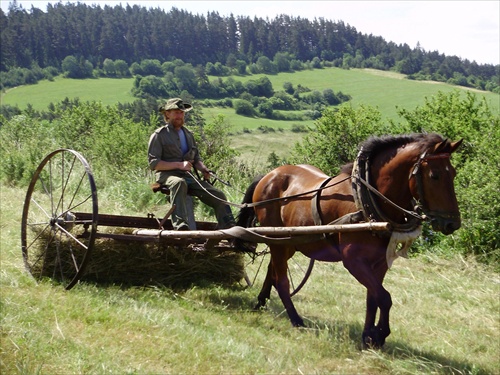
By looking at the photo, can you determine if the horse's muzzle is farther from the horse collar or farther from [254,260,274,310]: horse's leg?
[254,260,274,310]: horse's leg

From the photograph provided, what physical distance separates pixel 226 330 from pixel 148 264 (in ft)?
5.70

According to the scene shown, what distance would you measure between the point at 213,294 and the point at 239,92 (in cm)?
8655

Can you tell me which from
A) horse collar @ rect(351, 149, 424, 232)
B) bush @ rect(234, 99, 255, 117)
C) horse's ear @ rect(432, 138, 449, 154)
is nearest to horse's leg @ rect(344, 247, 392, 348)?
horse collar @ rect(351, 149, 424, 232)

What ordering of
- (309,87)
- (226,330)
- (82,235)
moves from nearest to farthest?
(226,330) < (82,235) < (309,87)

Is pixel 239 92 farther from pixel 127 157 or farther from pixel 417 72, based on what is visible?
pixel 127 157

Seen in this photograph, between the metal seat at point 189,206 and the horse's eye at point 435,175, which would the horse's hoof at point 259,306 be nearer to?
the metal seat at point 189,206

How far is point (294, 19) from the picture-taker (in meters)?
146

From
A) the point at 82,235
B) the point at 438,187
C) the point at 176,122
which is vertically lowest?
the point at 82,235

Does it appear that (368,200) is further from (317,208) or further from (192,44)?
(192,44)

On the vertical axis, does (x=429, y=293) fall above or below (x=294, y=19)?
below

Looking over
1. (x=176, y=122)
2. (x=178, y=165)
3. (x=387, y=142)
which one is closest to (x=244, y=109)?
(x=176, y=122)

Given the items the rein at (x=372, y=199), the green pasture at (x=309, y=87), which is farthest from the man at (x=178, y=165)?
the green pasture at (x=309, y=87)

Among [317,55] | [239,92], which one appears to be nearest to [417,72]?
[317,55]

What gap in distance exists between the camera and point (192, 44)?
12488 centimetres
